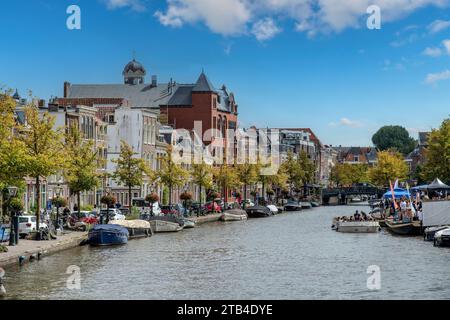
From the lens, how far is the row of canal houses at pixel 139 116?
95.1 metres

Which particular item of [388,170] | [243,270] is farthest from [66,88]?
[243,270]

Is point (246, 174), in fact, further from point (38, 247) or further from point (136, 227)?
point (38, 247)

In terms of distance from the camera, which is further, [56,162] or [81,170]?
[81,170]

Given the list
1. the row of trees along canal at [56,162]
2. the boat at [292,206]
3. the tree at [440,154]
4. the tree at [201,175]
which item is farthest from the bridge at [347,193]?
the tree at [201,175]

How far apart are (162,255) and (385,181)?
130 meters

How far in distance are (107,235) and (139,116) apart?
158 ft

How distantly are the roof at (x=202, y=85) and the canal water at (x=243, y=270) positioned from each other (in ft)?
260

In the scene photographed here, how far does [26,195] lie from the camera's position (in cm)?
7900

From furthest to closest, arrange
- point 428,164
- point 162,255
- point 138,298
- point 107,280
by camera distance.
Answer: point 428,164
point 162,255
point 107,280
point 138,298

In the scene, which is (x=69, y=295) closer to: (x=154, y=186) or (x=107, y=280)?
(x=107, y=280)

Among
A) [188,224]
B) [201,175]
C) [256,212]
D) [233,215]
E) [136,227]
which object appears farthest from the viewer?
[256,212]

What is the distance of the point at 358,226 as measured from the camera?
8106 cm

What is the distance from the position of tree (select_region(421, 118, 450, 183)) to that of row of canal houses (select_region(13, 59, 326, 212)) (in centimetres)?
3343
